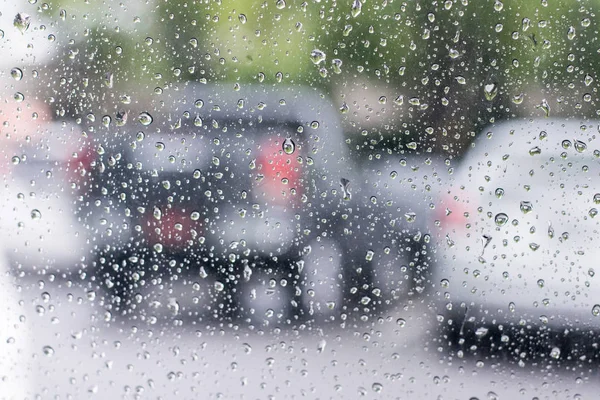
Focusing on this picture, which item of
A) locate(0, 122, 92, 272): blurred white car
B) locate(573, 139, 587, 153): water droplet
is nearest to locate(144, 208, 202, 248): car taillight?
locate(0, 122, 92, 272): blurred white car

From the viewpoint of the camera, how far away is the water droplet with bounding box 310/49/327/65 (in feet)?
3.99

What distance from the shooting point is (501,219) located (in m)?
1.22

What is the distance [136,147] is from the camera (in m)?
1.24

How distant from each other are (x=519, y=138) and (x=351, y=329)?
477 millimetres

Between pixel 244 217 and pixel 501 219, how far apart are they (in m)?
0.48

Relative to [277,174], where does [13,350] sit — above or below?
below

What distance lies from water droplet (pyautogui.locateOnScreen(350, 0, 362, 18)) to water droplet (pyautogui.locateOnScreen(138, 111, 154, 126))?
0.43 meters

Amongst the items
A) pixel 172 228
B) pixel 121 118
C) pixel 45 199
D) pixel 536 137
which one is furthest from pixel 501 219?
pixel 45 199

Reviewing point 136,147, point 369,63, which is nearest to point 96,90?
point 136,147

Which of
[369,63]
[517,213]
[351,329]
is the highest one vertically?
[369,63]

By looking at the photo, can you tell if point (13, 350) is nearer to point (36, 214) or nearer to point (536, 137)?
point (36, 214)

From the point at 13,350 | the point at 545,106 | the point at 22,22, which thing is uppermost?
the point at 22,22

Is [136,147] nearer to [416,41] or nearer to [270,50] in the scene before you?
[270,50]

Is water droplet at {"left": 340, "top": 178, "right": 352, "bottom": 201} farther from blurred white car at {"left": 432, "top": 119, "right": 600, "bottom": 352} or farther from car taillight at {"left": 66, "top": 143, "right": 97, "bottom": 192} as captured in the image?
car taillight at {"left": 66, "top": 143, "right": 97, "bottom": 192}
